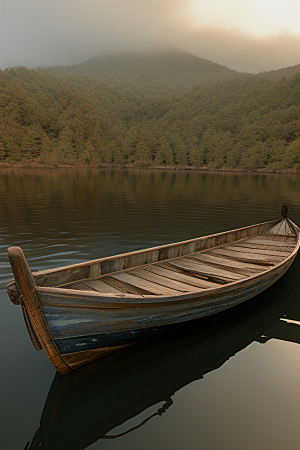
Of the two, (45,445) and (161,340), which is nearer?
(45,445)

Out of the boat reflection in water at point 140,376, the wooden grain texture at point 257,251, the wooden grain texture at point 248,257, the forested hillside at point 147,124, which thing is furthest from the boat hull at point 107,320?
the forested hillside at point 147,124

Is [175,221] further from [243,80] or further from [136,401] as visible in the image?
[243,80]

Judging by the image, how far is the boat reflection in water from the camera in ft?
12.1

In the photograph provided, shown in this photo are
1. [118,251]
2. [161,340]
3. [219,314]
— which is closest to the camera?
[161,340]

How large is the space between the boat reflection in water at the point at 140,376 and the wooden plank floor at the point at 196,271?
0.87 meters

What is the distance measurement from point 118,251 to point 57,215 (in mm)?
7654

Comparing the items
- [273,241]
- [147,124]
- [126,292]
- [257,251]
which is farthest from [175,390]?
[147,124]

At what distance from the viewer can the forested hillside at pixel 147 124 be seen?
98.6 metres

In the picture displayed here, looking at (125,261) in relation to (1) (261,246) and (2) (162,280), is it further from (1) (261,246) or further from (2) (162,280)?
(1) (261,246)

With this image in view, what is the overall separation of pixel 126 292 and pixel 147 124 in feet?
501

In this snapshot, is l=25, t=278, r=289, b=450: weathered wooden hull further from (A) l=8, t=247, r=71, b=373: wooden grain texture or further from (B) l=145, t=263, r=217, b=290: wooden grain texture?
(B) l=145, t=263, r=217, b=290: wooden grain texture

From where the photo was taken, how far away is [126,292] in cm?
552

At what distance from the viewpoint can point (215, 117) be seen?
14138 centimetres

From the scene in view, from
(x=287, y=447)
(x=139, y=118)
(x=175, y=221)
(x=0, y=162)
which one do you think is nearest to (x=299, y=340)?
(x=287, y=447)
